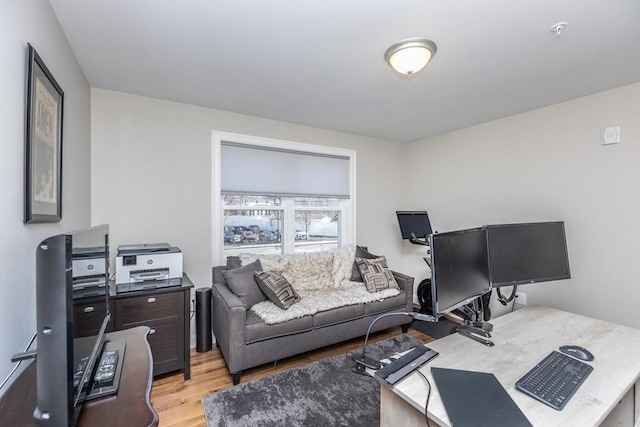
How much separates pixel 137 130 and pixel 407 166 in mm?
3546

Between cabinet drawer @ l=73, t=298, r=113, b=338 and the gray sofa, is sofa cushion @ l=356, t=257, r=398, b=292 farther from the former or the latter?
cabinet drawer @ l=73, t=298, r=113, b=338

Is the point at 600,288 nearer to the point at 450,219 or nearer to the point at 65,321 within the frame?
the point at 450,219

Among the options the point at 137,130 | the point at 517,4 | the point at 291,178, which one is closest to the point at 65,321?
the point at 517,4

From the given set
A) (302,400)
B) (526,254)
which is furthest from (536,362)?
(302,400)

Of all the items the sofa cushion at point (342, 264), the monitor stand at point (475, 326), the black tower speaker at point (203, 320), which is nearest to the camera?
the monitor stand at point (475, 326)

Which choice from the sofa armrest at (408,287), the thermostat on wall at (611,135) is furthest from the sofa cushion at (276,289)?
the thermostat on wall at (611,135)

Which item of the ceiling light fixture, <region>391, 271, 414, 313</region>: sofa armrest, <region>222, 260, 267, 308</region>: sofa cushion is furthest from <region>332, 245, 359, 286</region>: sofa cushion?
the ceiling light fixture

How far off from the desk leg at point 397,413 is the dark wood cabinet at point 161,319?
177 cm

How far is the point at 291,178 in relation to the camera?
11.6ft

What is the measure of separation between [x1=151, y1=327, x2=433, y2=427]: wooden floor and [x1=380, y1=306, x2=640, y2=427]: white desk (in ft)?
4.85

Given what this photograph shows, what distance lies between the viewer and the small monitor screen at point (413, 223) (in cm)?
355

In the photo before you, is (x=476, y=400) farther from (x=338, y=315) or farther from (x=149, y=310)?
(x=149, y=310)

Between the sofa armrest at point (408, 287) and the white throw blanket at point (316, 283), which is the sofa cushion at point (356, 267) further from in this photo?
the sofa armrest at point (408, 287)

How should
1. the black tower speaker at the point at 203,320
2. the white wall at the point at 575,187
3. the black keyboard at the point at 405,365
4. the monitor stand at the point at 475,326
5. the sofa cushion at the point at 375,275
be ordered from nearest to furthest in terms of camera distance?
1. the black keyboard at the point at 405,365
2. the monitor stand at the point at 475,326
3. the white wall at the point at 575,187
4. the black tower speaker at the point at 203,320
5. the sofa cushion at the point at 375,275
